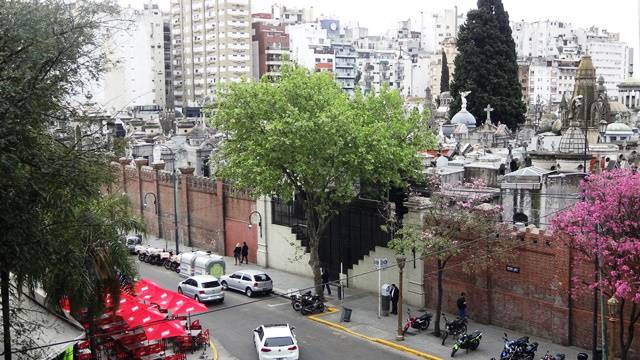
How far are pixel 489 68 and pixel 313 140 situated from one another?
178ft

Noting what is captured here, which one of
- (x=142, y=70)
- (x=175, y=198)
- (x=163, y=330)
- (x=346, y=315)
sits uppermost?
(x=142, y=70)

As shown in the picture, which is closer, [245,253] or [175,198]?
[245,253]

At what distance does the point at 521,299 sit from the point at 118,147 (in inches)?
647

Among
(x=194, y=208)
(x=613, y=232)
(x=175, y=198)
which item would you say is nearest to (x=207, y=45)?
(x=194, y=208)

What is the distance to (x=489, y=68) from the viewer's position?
253 ft

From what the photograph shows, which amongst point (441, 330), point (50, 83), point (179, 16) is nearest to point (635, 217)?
point (441, 330)

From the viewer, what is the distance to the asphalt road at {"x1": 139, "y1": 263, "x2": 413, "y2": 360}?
23.8 metres

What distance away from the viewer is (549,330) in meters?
24.4

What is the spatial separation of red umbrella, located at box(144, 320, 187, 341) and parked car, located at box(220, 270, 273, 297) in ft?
27.0

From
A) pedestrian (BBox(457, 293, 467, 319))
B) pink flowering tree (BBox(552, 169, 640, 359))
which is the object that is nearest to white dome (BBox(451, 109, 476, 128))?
pedestrian (BBox(457, 293, 467, 319))

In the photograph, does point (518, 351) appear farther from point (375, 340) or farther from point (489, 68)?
point (489, 68)

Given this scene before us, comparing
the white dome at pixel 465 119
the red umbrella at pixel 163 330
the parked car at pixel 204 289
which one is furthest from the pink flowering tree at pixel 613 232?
the white dome at pixel 465 119

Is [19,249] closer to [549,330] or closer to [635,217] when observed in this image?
[635,217]

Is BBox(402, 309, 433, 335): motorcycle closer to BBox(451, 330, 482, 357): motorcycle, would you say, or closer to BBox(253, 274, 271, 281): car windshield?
BBox(451, 330, 482, 357): motorcycle
